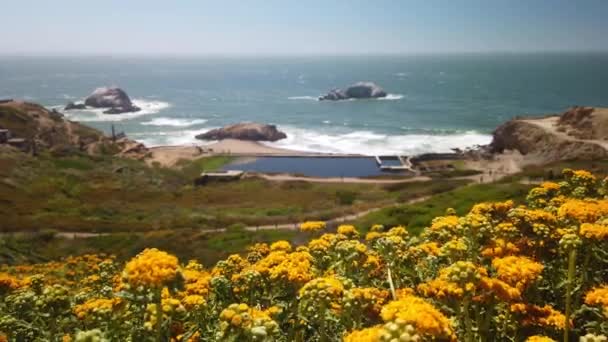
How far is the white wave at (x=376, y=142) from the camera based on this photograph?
106 m

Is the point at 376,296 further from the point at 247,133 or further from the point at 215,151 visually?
the point at 247,133

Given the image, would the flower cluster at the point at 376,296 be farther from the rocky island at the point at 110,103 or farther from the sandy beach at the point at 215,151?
the rocky island at the point at 110,103

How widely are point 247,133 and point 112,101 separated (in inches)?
3416

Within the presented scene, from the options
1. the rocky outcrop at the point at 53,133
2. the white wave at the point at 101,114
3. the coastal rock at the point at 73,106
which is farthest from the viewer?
the coastal rock at the point at 73,106

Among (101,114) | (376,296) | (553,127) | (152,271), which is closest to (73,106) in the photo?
A: (101,114)

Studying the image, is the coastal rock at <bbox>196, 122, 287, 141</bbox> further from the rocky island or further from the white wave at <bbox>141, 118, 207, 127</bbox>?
the rocky island

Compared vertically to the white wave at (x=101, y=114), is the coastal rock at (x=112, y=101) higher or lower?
higher

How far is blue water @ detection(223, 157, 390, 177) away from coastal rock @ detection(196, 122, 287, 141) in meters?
22.4

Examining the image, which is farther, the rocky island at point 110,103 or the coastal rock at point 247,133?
the rocky island at point 110,103

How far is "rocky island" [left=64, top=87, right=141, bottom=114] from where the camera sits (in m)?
172

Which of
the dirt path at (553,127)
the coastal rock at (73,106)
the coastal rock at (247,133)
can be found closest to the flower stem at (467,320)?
the dirt path at (553,127)

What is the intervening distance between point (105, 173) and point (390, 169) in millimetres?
52185

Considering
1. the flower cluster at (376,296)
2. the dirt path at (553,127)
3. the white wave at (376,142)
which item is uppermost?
the flower cluster at (376,296)

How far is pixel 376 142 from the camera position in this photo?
11412 centimetres
